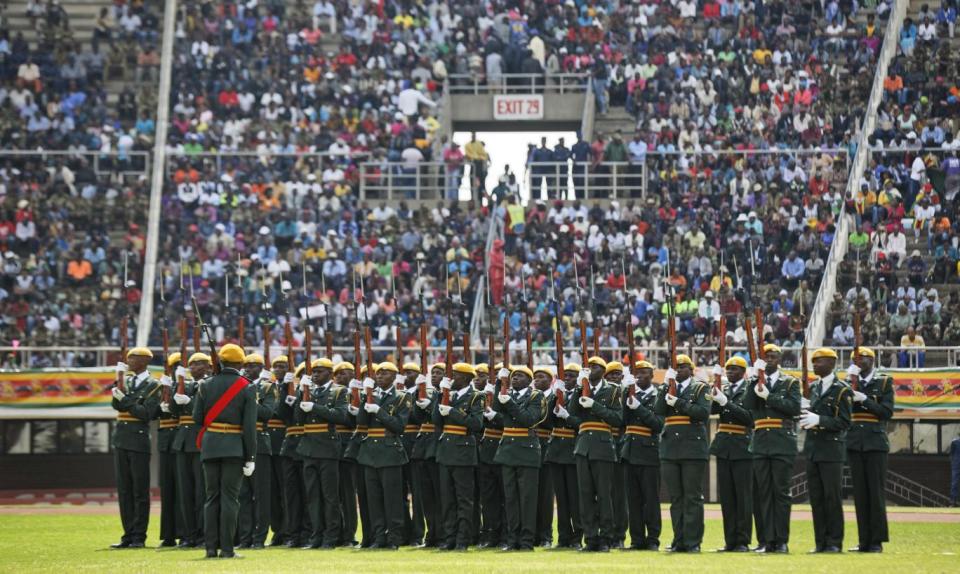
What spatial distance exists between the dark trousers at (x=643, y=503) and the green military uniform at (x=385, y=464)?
2476 millimetres

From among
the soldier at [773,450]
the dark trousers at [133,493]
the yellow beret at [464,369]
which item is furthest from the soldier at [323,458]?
the soldier at [773,450]

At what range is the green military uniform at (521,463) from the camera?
21062mm

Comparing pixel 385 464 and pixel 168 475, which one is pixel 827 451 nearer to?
pixel 385 464

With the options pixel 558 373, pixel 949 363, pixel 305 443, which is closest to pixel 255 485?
pixel 305 443

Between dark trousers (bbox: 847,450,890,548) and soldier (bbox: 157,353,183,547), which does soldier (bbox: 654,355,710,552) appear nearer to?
dark trousers (bbox: 847,450,890,548)

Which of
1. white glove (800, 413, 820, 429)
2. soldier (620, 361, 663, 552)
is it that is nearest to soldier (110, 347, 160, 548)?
soldier (620, 361, 663, 552)

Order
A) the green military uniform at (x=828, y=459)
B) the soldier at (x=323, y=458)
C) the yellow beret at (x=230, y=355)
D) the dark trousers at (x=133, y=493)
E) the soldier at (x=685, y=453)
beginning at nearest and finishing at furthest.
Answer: the yellow beret at (x=230, y=355) < the green military uniform at (x=828, y=459) < the soldier at (x=685, y=453) < the dark trousers at (x=133, y=493) < the soldier at (x=323, y=458)

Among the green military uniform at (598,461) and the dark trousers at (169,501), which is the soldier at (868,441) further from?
the dark trousers at (169,501)

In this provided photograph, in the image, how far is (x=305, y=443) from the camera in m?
21.9

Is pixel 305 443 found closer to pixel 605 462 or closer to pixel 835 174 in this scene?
pixel 605 462

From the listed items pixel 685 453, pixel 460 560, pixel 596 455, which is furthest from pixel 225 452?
pixel 685 453

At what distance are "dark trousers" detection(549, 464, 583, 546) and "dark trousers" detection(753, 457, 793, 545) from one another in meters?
2.15

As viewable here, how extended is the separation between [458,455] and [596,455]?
1535 millimetres

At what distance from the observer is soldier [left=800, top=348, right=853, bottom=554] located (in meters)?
20.1
